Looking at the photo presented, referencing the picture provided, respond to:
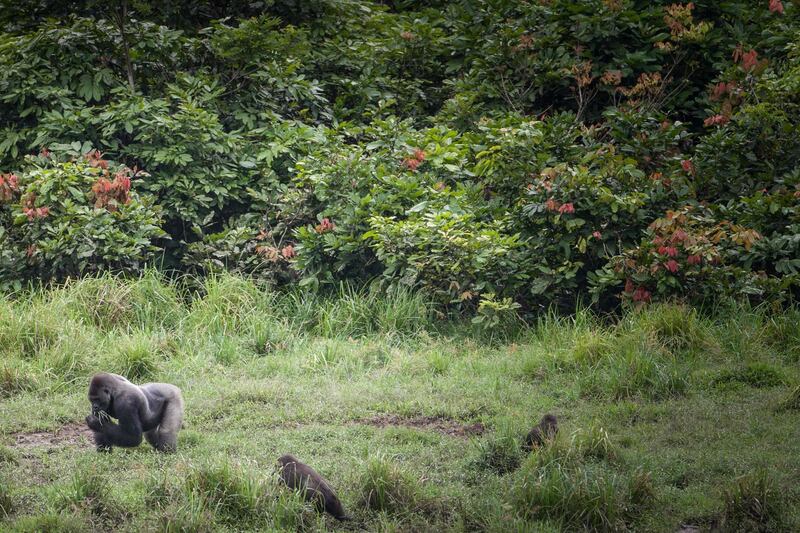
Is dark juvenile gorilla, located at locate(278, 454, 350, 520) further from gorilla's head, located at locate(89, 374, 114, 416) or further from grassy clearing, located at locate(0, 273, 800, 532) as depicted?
gorilla's head, located at locate(89, 374, 114, 416)

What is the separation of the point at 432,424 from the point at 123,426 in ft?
7.54

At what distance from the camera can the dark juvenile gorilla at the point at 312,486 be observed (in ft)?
17.5

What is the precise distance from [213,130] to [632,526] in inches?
284

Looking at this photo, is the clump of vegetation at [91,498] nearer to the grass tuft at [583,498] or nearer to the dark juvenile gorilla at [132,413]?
the dark juvenile gorilla at [132,413]

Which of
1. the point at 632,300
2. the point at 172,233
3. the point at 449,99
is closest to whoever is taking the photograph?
the point at 632,300

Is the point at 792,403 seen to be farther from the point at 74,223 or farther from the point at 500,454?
the point at 74,223

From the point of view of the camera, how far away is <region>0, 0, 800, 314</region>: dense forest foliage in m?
9.30

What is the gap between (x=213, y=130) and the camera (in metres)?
10.8

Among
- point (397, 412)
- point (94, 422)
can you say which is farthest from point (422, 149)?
point (94, 422)

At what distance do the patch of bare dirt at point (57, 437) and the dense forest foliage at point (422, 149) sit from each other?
2.77 m

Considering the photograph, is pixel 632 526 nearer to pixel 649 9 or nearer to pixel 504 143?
pixel 504 143

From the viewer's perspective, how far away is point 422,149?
10.8m

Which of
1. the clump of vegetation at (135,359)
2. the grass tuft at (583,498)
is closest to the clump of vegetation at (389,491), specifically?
the grass tuft at (583,498)

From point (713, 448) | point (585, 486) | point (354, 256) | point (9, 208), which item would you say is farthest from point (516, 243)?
point (9, 208)
